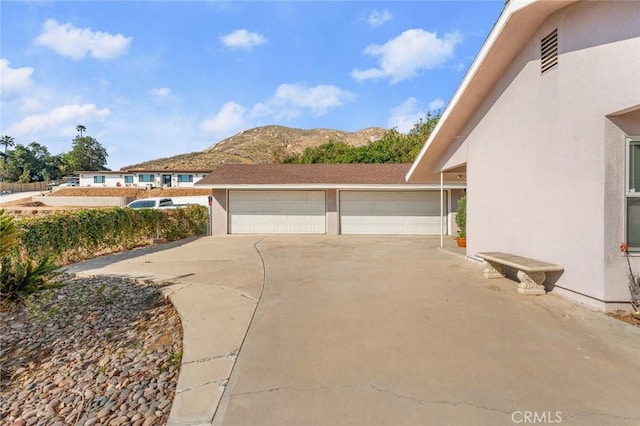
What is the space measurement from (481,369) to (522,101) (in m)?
5.05

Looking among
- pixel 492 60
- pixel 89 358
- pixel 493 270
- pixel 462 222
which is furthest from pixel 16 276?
pixel 462 222

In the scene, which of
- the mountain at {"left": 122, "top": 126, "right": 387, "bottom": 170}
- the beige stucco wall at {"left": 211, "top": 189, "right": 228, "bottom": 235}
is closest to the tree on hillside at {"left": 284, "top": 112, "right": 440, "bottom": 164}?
the mountain at {"left": 122, "top": 126, "right": 387, "bottom": 170}

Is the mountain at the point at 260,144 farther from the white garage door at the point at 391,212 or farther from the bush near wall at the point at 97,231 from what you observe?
the bush near wall at the point at 97,231

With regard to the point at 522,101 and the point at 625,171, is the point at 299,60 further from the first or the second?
the point at 625,171

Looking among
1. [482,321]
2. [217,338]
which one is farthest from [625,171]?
[217,338]

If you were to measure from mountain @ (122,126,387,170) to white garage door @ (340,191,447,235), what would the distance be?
4538 cm

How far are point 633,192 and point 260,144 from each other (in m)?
69.2

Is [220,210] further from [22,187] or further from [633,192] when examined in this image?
[22,187]

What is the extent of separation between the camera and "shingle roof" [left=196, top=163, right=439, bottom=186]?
47.8 feet

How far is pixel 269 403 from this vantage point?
2.36 meters

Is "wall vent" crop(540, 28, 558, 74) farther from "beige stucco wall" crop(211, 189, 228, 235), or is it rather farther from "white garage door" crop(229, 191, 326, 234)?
"beige stucco wall" crop(211, 189, 228, 235)

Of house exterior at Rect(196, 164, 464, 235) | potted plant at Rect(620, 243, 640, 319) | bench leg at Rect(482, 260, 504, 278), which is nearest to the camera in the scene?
potted plant at Rect(620, 243, 640, 319)

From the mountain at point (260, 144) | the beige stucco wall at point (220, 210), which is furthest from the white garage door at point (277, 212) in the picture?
the mountain at point (260, 144)

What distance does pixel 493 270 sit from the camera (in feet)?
20.4
